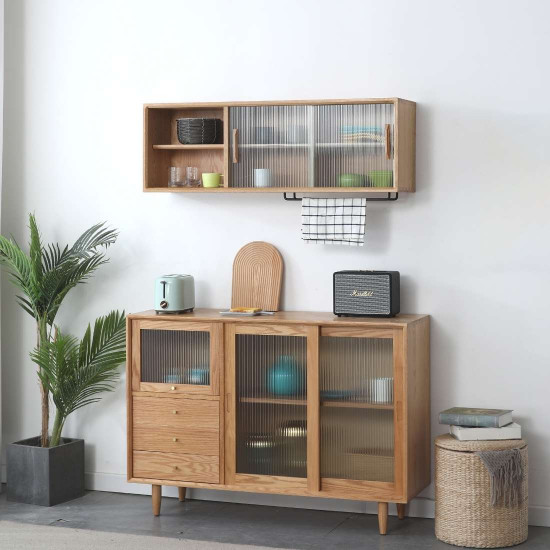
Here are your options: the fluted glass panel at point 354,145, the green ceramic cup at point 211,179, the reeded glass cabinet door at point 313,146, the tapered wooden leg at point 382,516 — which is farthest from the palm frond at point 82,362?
the tapered wooden leg at point 382,516

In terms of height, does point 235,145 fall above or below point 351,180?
above

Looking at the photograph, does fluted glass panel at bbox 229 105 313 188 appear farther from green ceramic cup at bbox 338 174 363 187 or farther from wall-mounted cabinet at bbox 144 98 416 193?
green ceramic cup at bbox 338 174 363 187

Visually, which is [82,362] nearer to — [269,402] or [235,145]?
[269,402]

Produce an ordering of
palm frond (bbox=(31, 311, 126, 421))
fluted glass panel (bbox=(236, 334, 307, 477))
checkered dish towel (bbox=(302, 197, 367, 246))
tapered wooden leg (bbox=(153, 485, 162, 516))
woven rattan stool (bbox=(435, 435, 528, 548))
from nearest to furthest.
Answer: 1. woven rattan stool (bbox=(435, 435, 528, 548))
2. fluted glass panel (bbox=(236, 334, 307, 477))
3. checkered dish towel (bbox=(302, 197, 367, 246))
4. tapered wooden leg (bbox=(153, 485, 162, 516))
5. palm frond (bbox=(31, 311, 126, 421))

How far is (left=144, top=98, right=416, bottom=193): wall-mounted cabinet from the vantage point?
4.38 m

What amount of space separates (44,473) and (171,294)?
1115 millimetres

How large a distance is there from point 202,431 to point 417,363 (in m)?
1.03

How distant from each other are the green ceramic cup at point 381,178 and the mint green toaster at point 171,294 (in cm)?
103

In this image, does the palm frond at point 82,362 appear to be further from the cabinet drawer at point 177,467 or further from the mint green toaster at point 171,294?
the cabinet drawer at point 177,467

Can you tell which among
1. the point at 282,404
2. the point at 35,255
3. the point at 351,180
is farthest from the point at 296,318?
the point at 35,255

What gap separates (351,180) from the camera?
4438 millimetres

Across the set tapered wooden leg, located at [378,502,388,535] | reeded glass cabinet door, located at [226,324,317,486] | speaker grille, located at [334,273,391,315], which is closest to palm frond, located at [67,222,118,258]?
reeded glass cabinet door, located at [226,324,317,486]

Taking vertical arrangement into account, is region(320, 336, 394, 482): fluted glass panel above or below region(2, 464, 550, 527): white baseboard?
above

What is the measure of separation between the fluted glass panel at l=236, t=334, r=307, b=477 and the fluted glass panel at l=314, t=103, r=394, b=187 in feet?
2.49
